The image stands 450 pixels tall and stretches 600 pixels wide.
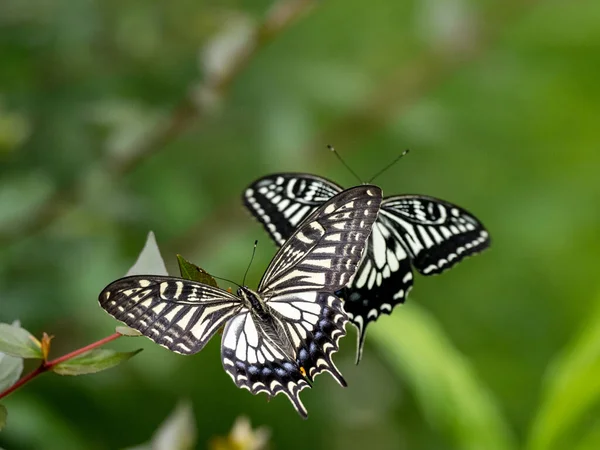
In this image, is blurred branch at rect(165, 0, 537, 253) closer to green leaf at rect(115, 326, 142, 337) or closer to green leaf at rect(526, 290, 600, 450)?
green leaf at rect(526, 290, 600, 450)

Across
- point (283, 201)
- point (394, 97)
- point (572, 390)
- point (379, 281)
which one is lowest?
point (572, 390)

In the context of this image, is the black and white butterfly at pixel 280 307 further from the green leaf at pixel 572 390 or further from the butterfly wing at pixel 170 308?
the green leaf at pixel 572 390

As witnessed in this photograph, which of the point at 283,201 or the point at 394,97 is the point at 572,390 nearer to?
the point at 283,201

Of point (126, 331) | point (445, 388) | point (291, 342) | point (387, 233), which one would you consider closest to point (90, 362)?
point (126, 331)

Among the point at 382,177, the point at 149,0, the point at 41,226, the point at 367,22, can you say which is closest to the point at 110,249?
the point at 41,226

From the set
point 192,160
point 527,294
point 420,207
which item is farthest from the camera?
point 527,294

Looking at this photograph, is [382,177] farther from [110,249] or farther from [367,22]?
[110,249]

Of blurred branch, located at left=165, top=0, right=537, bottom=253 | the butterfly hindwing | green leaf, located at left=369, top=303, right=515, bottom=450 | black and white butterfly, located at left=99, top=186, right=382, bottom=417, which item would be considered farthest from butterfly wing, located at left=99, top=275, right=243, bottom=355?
blurred branch, located at left=165, top=0, right=537, bottom=253

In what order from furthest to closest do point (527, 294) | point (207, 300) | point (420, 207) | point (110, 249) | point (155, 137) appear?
point (527, 294) → point (110, 249) → point (155, 137) → point (420, 207) → point (207, 300)
